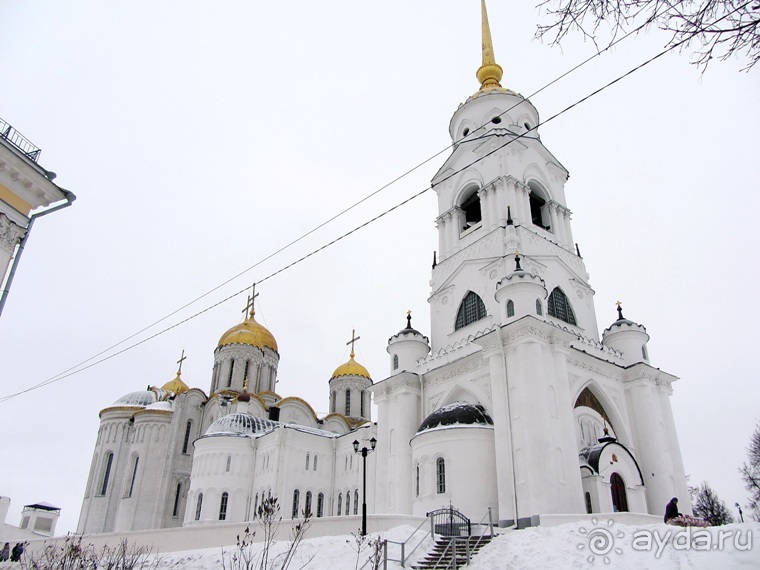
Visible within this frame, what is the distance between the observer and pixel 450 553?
45.9ft

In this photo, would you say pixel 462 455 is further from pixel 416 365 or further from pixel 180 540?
pixel 180 540

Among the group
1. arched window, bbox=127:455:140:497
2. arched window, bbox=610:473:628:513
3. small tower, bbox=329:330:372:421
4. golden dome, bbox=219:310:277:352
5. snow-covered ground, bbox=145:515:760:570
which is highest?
golden dome, bbox=219:310:277:352

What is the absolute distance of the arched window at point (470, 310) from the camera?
25627 millimetres

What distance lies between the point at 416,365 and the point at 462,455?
20.6 feet

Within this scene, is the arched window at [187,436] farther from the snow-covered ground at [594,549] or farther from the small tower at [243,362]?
the snow-covered ground at [594,549]

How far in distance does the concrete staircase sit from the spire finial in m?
25.2

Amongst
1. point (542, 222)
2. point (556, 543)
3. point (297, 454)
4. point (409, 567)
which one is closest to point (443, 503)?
point (409, 567)

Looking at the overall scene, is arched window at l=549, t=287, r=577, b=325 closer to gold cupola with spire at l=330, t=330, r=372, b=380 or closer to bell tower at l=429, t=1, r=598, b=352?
bell tower at l=429, t=1, r=598, b=352

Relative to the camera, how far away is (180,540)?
62.0 ft

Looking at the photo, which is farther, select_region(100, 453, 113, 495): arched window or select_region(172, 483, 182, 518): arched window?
select_region(100, 453, 113, 495): arched window

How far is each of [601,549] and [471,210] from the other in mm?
21693

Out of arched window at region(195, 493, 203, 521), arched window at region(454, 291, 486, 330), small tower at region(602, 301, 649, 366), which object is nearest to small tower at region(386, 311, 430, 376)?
arched window at region(454, 291, 486, 330)

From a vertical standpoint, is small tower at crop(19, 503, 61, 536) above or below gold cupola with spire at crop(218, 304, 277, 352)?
below

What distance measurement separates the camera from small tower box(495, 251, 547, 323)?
22.1 m
